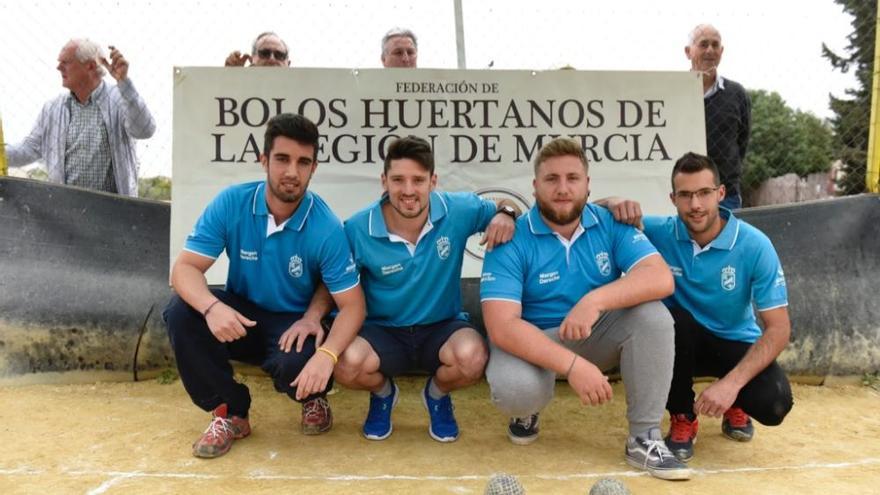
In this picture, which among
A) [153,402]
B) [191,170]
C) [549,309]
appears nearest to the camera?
[549,309]

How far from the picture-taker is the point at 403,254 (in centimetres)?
354

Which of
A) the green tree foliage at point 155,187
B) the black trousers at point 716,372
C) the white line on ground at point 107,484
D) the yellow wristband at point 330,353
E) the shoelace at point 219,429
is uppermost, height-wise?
the green tree foliage at point 155,187

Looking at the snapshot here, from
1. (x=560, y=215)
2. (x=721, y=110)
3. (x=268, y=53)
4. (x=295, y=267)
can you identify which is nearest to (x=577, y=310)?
(x=560, y=215)

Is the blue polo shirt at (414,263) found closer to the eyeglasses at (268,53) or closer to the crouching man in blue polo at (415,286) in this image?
the crouching man in blue polo at (415,286)

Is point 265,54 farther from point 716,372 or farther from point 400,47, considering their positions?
point 716,372

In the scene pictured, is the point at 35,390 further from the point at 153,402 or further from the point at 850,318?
the point at 850,318

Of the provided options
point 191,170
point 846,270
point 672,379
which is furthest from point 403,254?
point 846,270

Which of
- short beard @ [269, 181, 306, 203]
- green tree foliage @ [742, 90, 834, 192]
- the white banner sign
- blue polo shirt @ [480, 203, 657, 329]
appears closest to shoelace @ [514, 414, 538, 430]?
blue polo shirt @ [480, 203, 657, 329]

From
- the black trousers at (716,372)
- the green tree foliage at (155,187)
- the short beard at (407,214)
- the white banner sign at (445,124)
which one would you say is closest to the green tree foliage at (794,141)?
the white banner sign at (445,124)

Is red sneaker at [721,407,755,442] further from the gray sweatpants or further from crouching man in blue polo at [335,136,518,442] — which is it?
crouching man in blue polo at [335,136,518,442]

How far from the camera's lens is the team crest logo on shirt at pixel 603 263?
342 cm

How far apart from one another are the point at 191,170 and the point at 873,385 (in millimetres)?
4387

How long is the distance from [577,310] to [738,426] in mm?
1172

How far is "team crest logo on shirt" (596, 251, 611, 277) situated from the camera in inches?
135
